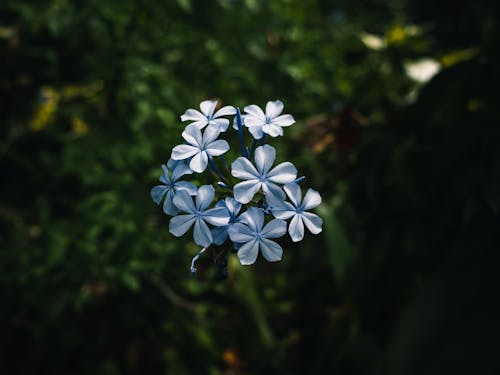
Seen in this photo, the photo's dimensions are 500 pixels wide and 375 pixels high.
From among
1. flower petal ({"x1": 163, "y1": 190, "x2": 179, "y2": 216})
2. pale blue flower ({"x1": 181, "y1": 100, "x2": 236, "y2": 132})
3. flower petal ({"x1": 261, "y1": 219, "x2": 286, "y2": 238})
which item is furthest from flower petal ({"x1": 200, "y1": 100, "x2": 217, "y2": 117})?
flower petal ({"x1": 261, "y1": 219, "x2": 286, "y2": 238})

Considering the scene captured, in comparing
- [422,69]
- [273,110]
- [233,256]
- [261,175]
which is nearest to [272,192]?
[261,175]

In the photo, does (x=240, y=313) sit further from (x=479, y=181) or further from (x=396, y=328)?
(x=479, y=181)

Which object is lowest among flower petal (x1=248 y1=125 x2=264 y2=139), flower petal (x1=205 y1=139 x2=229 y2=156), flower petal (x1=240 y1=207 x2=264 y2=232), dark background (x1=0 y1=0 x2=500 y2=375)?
flower petal (x1=240 y1=207 x2=264 y2=232)

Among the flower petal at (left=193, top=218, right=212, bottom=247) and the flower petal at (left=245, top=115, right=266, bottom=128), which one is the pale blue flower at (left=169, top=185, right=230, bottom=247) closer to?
the flower petal at (left=193, top=218, right=212, bottom=247)

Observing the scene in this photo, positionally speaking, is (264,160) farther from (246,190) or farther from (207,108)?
(207,108)

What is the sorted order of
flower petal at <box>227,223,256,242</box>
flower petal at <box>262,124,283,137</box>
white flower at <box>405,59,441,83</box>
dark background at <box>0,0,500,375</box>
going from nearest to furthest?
flower petal at <box>227,223,256,242</box>
flower petal at <box>262,124,283,137</box>
dark background at <box>0,0,500,375</box>
white flower at <box>405,59,441,83</box>

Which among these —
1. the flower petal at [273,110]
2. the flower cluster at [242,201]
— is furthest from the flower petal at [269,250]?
the flower petal at [273,110]

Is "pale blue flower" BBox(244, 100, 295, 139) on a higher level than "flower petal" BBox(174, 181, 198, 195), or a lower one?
higher

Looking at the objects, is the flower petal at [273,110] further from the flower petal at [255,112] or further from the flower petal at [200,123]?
the flower petal at [200,123]
